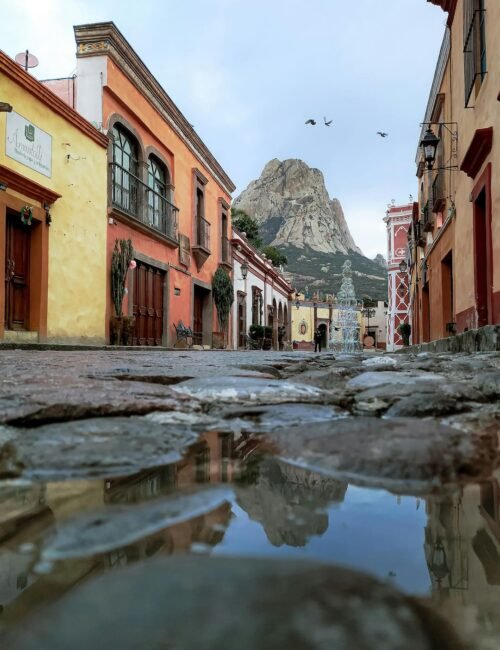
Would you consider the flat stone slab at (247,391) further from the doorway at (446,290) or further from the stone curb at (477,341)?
the doorway at (446,290)

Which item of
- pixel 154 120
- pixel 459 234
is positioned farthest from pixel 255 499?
pixel 154 120

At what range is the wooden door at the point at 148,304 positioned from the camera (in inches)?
450

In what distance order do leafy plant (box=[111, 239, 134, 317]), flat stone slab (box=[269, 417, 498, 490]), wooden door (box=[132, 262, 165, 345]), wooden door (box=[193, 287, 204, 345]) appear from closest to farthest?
flat stone slab (box=[269, 417, 498, 490]) < leafy plant (box=[111, 239, 134, 317]) < wooden door (box=[132, 262, 165, 345]) < wooden door (box=[193, 287, 204, 345])

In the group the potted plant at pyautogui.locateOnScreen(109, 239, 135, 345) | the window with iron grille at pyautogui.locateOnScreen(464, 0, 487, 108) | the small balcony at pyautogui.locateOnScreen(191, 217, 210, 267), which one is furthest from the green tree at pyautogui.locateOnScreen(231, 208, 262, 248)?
the window with iron grille at pyautogui.locateOnScreen(464, 0, 487, 108)

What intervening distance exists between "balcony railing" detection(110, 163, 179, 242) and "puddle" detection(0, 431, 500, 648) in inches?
403

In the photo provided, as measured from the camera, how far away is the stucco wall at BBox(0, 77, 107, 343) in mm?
8070

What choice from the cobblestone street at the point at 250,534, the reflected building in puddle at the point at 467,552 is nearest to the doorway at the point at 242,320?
the cobblestone street at the point at 250,534

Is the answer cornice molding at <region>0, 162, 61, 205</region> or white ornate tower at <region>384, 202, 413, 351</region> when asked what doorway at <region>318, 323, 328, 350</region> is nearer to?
white ornate tower at <region>384, 202, 413, 351</region>

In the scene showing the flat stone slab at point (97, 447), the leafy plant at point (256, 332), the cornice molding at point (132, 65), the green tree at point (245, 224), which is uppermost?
the green tree at point (245, 224)

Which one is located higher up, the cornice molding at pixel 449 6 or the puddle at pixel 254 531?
the cornice molding at pixel 449 6

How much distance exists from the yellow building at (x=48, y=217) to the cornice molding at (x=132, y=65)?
1899 millimetres

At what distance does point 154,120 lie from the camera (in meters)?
12.3

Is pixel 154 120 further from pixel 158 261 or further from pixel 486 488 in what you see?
pixel 486 488

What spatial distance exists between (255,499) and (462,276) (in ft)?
23.0
